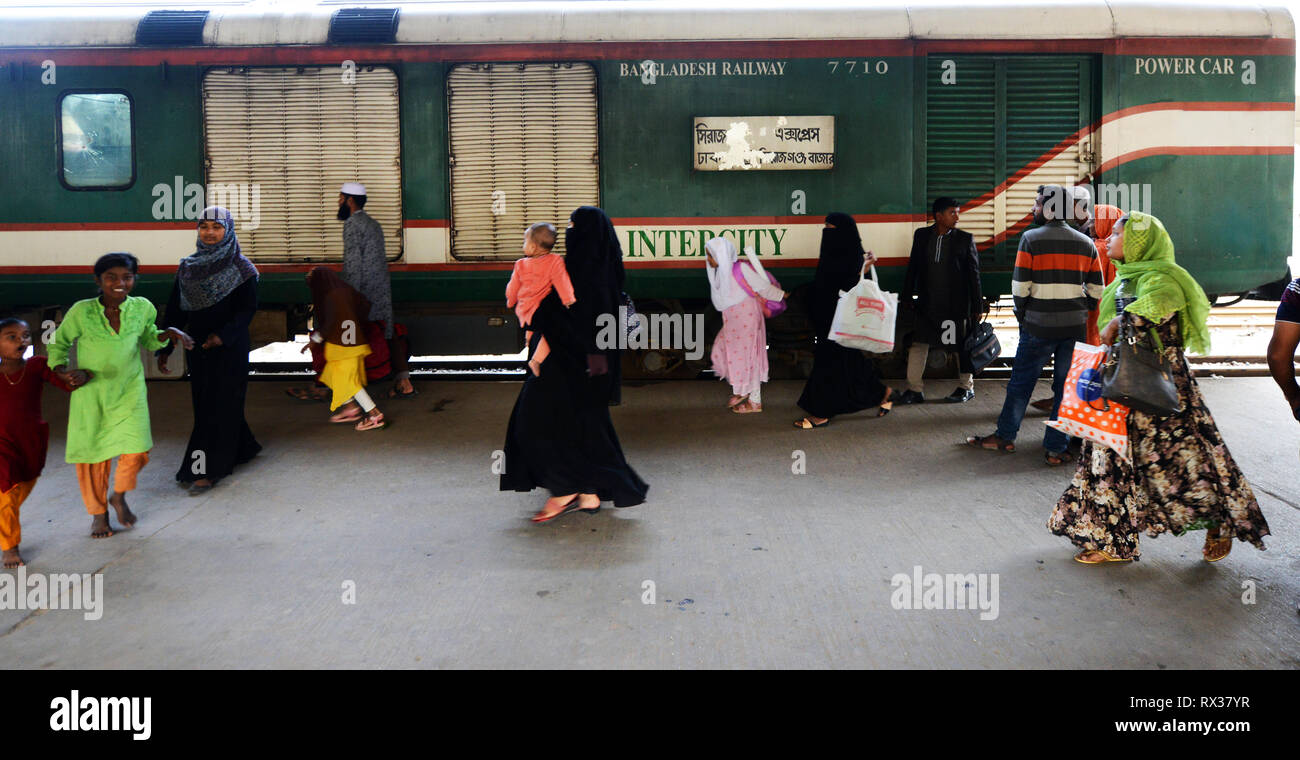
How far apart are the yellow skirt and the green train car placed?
1142 millimetres

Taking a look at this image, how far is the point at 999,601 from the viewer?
14.4 feet

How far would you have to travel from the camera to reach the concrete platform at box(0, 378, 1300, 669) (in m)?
3.96

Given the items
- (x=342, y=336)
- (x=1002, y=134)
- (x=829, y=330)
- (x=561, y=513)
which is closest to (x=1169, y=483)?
(x=561, y=513)

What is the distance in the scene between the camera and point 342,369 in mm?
7551

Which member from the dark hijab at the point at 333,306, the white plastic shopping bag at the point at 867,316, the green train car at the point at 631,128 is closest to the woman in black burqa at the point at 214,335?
the dark hijab at the point at 333,306

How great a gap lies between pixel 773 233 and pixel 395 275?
2998 millimetres

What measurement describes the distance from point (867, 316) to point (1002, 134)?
224cm

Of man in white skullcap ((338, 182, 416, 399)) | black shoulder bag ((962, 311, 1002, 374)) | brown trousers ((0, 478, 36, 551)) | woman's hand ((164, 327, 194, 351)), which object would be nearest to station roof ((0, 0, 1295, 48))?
man in white skullcap ((338, 182, 416, 399))

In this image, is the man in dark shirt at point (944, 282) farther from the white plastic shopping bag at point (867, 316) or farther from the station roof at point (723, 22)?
the station roof at point (723, 22)

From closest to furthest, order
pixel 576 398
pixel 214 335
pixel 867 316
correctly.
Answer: pixel 576 398 → pixel 214 335 → pixel 867 316

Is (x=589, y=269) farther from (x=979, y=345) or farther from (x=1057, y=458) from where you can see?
(x=979, y=345)

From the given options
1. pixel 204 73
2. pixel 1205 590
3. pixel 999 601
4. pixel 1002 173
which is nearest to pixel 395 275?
pixel 204 73

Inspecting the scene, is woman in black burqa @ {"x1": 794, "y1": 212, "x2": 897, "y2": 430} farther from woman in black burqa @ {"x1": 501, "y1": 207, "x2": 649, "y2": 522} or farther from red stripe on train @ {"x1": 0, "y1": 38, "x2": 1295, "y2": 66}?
woman in black burqa @ {"x1": 501, "y1": 207, "x2": 649, "y2": 522}

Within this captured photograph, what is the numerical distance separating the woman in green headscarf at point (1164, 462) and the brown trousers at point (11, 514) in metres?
4.74
